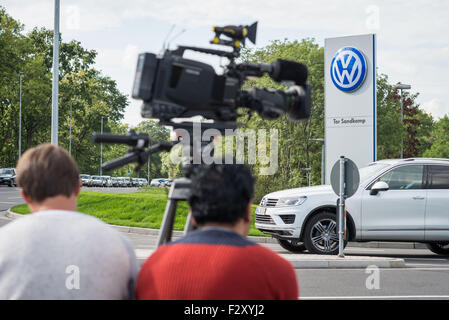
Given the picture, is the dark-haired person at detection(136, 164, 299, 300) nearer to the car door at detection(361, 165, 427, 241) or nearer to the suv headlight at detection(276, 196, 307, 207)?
the suv headlight at detection(276, 196, 307, 207)

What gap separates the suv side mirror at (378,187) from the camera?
470 inches

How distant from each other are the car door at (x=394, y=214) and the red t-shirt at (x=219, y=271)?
9889mm

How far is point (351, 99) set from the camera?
21234mm

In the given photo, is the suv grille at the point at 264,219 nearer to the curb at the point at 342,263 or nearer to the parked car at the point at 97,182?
the curb at the point at 342,263

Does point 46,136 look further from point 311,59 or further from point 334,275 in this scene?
point 334,275

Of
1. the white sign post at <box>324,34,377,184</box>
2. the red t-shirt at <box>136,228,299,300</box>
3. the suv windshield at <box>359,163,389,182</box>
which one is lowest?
the red t-shirt at <box>136,228,299,300</box>

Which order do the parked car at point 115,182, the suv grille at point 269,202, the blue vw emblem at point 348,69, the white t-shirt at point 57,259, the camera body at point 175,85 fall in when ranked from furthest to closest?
the parked car at point 115,182 → the blue vw emblem at point 348,69 → the suv grille at point 269,202 → the camera body at point 175,85 → the white t-shirt at point 57,259

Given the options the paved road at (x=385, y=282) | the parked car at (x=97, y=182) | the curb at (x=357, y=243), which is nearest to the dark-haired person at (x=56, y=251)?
the paved road at (x=385, y=282)

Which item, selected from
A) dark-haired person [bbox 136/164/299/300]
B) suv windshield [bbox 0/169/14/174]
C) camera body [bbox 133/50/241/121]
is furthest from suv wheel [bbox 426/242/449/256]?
suv windshield [bbox 0/169/14/174]

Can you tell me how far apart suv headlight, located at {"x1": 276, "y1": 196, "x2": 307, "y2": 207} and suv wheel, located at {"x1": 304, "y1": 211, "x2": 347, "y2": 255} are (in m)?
0.36

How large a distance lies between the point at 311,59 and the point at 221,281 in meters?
42.9

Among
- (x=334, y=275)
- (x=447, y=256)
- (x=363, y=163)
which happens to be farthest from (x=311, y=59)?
(x=334, y=275)

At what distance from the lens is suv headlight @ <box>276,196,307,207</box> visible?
11.9m
